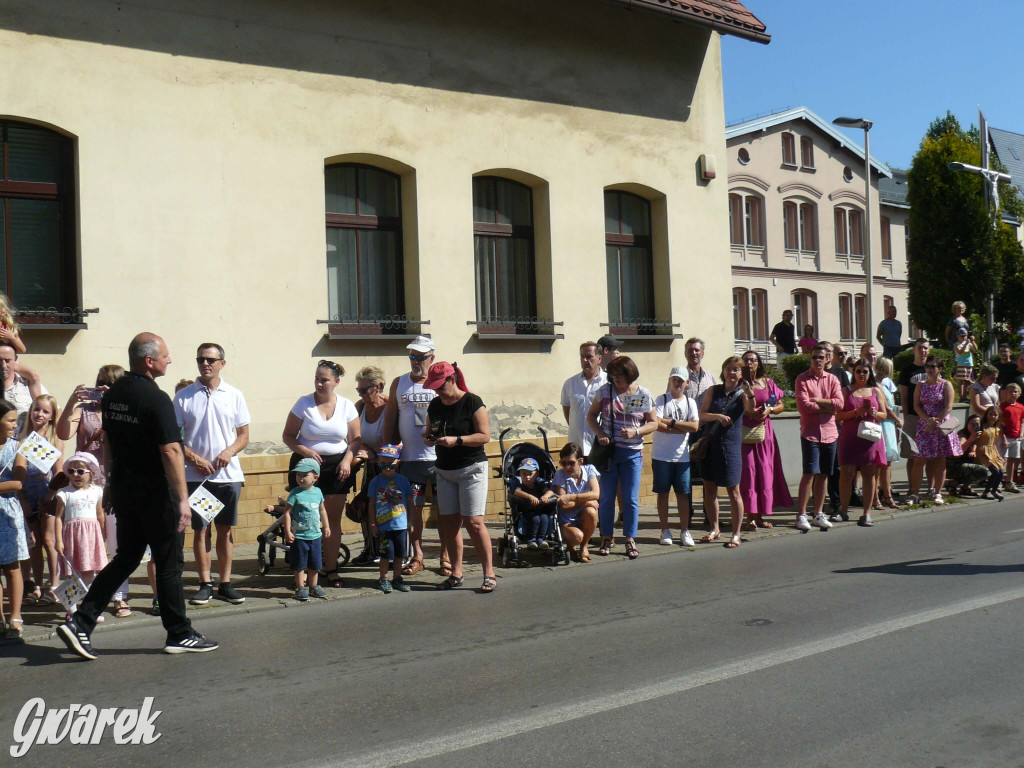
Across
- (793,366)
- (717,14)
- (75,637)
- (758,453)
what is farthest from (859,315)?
(75,637)

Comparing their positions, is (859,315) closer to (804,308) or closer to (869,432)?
(804,308)

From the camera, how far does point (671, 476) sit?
1146cm

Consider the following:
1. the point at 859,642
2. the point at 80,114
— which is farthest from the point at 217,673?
the point at 80,114

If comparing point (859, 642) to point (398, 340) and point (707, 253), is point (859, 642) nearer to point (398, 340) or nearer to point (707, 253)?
point (398, 340)

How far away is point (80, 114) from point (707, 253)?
8.80m

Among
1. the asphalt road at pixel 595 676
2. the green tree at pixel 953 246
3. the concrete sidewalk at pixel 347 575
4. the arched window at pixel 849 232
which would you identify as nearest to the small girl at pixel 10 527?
the concrete sidewalk at pixel 347 575

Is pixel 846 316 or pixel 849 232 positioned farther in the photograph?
pixel 846 316

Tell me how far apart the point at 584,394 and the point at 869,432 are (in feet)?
11.4

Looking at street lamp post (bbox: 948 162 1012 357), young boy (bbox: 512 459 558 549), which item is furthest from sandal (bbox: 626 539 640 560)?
street lamp post (bbox: 948 162 1012 357)

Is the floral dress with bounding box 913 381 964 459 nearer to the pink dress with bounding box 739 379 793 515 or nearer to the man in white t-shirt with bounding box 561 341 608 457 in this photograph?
the pink dress with bounding box 739 379 793 515

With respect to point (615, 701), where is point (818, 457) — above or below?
above

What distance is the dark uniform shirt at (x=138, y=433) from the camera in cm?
689

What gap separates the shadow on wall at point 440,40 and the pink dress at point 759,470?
199 inches

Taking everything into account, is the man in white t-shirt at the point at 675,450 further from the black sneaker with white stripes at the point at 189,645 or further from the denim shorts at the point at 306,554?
the black sneaker with white stripes at the point at 189,645
